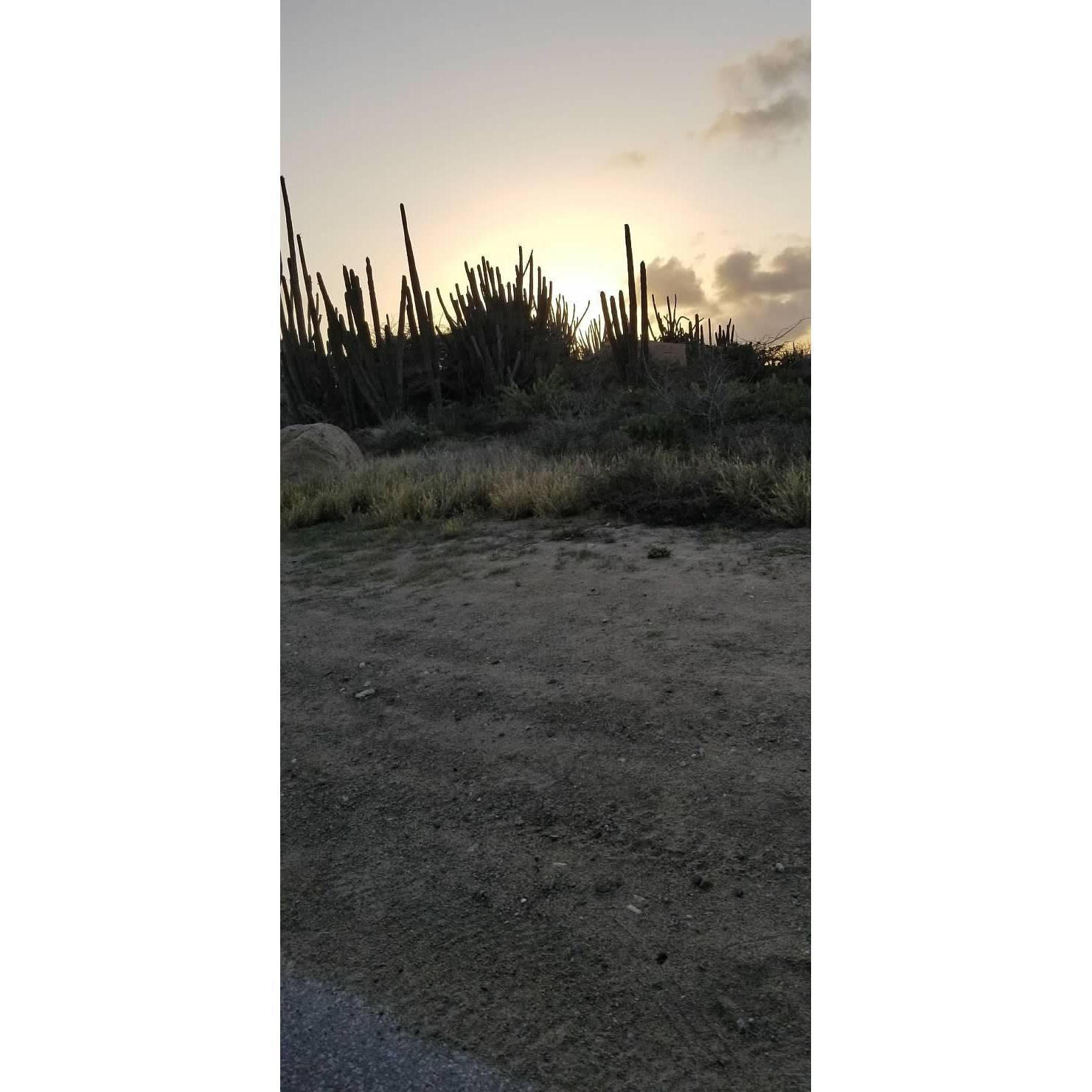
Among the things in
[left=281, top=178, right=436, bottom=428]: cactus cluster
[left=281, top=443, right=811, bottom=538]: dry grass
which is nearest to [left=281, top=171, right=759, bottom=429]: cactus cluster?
[left=281, top=178, right=436, bottom=428]: cactus cluster

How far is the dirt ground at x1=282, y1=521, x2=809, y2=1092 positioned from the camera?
1401 mm

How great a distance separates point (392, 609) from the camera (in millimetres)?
4164

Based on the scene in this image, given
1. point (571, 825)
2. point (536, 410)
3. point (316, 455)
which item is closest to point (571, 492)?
point (571, 825)

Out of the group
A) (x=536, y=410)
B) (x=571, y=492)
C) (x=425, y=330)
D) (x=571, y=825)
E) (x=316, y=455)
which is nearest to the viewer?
(x=571, y=825)

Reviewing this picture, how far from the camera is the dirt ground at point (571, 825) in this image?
1.40m

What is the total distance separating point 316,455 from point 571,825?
8.21 m

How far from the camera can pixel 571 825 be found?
2.03 metres

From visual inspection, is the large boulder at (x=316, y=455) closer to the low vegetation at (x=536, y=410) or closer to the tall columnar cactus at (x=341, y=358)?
the low vegetation at (x=536, y=410)

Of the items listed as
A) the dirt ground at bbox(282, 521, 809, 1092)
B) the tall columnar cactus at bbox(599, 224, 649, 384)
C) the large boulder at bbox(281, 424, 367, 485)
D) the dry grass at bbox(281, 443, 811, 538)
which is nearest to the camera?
Answer: the dirt ground at bbox(282, 521, 809, 1092)

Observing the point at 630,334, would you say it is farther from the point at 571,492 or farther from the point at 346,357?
the point at 571,492

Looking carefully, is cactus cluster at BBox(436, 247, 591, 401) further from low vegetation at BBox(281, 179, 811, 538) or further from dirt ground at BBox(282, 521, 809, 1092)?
dirt ground at BBox(282, 521, 809, 1092)

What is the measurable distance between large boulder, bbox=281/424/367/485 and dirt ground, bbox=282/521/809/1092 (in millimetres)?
5319

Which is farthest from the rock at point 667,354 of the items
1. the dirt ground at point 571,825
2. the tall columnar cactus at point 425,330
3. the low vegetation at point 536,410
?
the dirt ground at point 571,825

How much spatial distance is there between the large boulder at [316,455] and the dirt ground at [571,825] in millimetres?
5319
